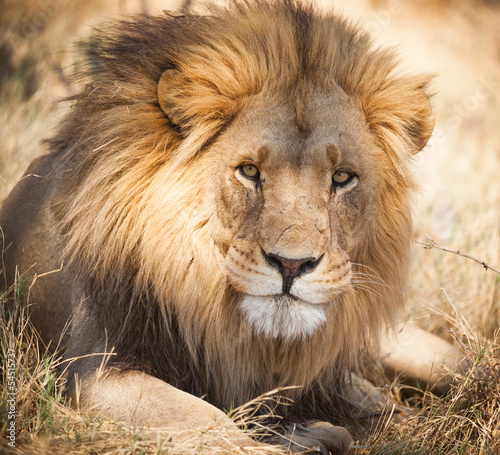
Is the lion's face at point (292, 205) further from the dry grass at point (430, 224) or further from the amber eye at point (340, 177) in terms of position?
the dry grass at point (430, 224)

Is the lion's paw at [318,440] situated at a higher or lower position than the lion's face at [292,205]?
lower

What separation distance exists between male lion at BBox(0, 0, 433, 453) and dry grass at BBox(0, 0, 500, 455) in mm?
212

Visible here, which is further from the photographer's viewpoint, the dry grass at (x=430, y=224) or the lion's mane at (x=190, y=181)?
the lion's mane at (x=190, y=181)

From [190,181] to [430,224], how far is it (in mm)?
3846

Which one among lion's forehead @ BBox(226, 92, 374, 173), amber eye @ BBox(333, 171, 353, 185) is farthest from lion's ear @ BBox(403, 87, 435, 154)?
amber eye @ BBox(333, 171, 353, 185)

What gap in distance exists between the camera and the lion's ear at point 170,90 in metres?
2.69

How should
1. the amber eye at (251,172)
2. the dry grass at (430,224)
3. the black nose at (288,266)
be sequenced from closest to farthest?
1. the black nose at (288,266)
2. the dry grass at (430,224)
3. the amber eye at (251,172)

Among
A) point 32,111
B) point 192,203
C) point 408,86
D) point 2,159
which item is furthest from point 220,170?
point 32,111

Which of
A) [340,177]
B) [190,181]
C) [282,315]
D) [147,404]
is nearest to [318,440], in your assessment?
[282,315]

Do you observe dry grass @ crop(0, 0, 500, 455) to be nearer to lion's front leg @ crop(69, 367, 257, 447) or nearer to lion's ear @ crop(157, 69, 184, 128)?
lion's front leg @ crop(69, 367, 257, 447)

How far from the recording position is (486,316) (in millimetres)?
4395

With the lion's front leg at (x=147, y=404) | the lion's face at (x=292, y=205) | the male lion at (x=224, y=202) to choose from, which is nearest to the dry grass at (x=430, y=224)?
the lion's front leg at (x=147, y=404)

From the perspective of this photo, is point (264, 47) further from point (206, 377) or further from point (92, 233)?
point (206, 377)

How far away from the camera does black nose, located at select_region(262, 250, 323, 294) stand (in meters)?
2.40
